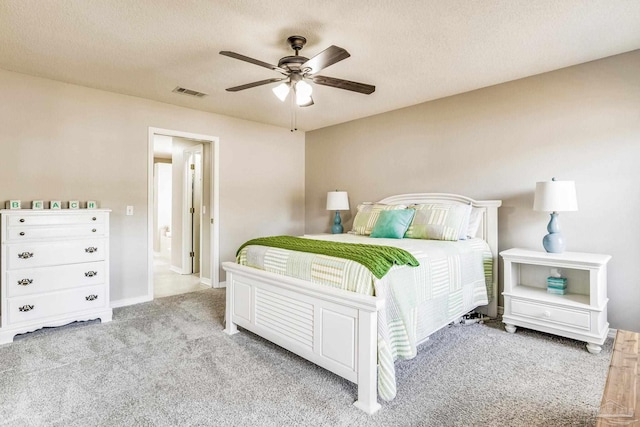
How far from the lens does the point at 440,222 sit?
133 inches

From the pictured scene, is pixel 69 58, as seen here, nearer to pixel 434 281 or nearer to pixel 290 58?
pixel 290 58

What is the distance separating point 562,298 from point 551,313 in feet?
0.61

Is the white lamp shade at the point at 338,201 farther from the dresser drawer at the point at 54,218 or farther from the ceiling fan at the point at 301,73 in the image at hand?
the dresser drawer at the point at 54,218

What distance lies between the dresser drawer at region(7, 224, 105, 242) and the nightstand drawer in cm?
391

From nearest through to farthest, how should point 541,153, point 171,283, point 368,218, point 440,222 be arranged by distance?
point 541,153
point 440,222
point 368,218
point 171,283

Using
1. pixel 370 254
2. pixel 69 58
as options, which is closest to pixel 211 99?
pixel 69 58

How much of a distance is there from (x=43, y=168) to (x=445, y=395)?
13.3 ft

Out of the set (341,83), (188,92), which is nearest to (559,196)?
(341,83)

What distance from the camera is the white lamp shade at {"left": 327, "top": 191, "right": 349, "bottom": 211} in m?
4.75

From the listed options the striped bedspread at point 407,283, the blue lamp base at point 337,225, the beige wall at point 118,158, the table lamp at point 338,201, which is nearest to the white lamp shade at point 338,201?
the table lamp at point 338,201

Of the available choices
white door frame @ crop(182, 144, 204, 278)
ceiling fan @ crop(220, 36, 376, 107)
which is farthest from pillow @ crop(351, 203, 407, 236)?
white door frame @ crop(182, 144, 204, 278)

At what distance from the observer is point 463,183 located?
3.82m

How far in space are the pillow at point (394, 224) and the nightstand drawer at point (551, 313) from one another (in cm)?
117

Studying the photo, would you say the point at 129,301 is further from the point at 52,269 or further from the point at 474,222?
the point at 474,222
